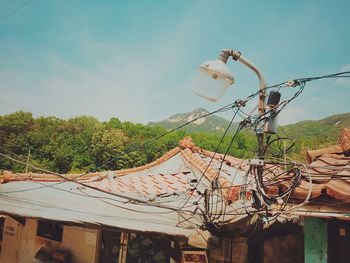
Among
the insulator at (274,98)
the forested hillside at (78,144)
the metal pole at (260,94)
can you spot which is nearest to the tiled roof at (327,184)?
the metal pole at (260,94)

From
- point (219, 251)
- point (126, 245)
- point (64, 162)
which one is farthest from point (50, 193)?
point (64, 162)

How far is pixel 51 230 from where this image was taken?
11148 mm

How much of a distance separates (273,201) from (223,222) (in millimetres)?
1580

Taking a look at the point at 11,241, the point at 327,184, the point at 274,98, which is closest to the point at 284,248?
the point at 327,184

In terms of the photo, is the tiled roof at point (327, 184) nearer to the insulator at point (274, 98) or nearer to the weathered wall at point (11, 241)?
the insulator at point (274, 98)

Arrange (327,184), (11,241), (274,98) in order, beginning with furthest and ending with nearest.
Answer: (11,241), (274,98), (327,184)

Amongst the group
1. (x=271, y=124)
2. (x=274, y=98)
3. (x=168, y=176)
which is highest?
(x=274, y=98)

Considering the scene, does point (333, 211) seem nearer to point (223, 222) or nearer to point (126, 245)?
point (223, 222)

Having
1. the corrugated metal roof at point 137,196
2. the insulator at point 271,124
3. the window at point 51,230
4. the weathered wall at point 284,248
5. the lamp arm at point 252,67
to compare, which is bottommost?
the window at point 51,230

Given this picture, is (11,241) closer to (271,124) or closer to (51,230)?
(51,230)

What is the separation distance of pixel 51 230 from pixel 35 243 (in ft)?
3.18

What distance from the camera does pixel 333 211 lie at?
444 cm

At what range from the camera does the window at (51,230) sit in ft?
35.5

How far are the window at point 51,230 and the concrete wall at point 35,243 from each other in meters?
0.14
